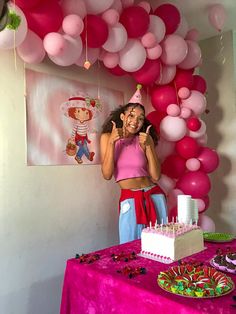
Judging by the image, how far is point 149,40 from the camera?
1.77m

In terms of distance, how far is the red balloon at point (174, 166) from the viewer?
7.14 feet

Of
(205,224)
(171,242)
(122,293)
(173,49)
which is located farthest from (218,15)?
(122,293)

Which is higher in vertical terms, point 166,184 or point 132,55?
point 132,55

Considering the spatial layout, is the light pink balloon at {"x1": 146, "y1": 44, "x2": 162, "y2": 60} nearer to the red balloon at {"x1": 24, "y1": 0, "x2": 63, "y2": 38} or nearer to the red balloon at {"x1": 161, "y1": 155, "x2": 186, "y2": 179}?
the red balloon at {"x1": 24, "y1": 0, "x2": 63, "y2": 38}

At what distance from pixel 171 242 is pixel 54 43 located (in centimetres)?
106

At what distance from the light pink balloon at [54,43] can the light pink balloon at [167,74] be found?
0.83 m

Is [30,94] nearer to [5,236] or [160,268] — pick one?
[5,236]

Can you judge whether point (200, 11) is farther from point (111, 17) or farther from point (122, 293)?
point (122, 293)

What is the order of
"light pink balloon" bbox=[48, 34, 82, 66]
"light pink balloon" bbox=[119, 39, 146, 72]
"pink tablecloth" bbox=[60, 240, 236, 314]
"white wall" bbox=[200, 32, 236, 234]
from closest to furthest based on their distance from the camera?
1. "pink tablecloth" bbox=[60, 240, 236, 314]
2. "light pink balloon" bbox=[48, 34, 82, 66]
3. "light pink balloon" bbox=[119, 39, 146, 72]
4. "white wall" bbox=[200, 32, 236, 234]

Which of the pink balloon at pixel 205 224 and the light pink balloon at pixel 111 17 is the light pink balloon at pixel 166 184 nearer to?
the pink balloon at pixel 205 224

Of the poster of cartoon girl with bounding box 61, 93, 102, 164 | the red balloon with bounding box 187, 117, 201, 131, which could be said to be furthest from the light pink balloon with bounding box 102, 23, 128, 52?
the red balloon with bounding box 187, 117, 201, 131

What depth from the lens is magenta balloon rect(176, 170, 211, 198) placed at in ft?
6.87

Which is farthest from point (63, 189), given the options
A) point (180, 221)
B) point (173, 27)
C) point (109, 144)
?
point (173, 27)

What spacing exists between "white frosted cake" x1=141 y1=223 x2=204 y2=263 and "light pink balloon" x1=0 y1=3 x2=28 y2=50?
1.03m
